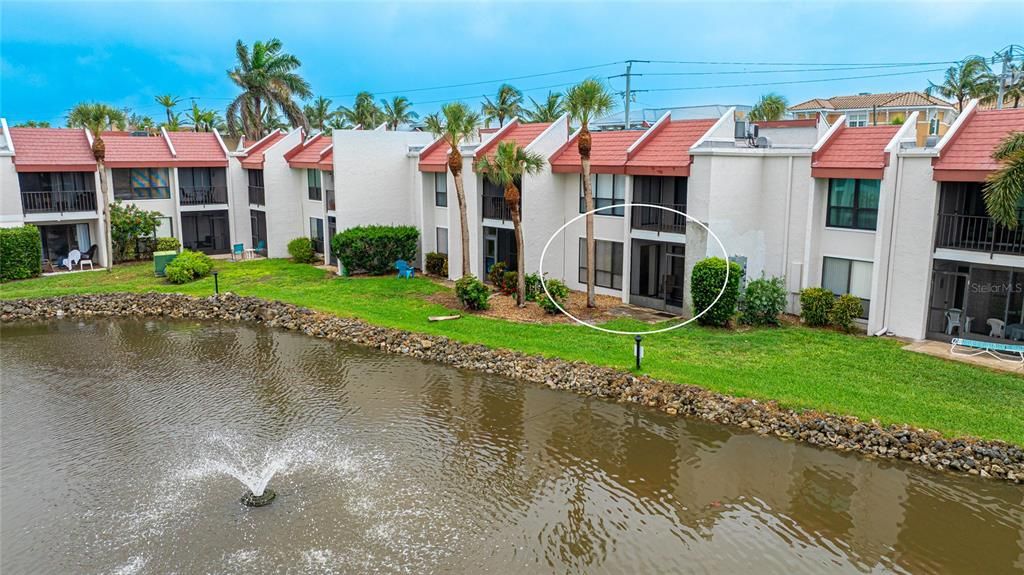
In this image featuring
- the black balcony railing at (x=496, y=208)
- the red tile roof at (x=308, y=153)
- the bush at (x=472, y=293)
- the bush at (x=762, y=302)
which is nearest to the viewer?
the bush at (x=762, y=302)

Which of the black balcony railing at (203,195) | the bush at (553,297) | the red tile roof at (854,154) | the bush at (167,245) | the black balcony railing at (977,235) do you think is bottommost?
the bush at (553,297)

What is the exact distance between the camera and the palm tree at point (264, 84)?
51219 millimetres

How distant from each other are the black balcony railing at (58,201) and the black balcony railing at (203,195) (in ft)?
16.0

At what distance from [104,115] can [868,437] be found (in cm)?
3595

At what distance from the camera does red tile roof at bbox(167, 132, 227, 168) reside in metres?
41.4

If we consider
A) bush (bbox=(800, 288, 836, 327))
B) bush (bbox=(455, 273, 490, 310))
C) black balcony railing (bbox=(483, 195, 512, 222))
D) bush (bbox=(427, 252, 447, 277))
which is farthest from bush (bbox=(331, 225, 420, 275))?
bush (bbox=(800, 288, 836, 327))

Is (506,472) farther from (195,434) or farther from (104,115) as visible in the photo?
(104,115)

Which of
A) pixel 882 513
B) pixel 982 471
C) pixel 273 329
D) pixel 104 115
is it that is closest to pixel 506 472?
pixel 882 513

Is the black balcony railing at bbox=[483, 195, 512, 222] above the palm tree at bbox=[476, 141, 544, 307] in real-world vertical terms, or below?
below

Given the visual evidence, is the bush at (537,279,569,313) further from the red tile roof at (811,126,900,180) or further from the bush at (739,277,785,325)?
the red tile roof at (811,126,900,180)

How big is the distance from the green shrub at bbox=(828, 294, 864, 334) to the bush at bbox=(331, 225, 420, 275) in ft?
65.6

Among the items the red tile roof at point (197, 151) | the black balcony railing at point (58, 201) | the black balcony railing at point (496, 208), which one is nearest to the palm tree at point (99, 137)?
the black balcony railing at point (58, 201)

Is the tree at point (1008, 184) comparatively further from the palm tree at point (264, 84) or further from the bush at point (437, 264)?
the palm tree at point (264, 84)

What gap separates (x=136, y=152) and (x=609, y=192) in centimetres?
2774
